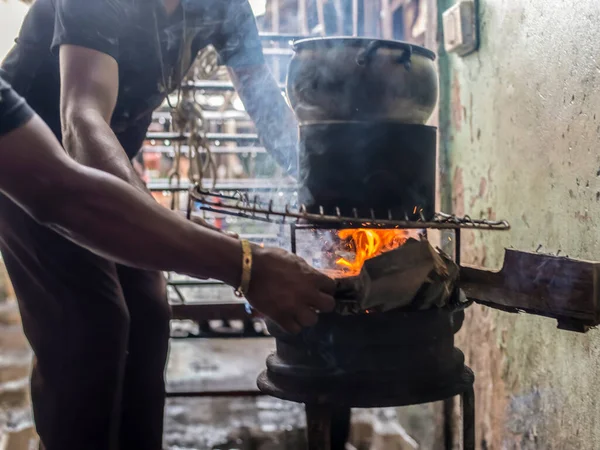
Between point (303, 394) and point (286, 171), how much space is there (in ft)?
2.85

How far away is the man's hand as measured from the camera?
117 centimetres

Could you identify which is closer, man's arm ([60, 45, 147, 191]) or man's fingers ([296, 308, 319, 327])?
man's fingers ([296, 308, 319, 327])

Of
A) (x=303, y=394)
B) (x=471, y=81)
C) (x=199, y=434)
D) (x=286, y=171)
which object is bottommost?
(x=199, y=434)

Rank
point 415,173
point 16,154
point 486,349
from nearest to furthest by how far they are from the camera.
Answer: point 16,154, point 415,173, point 486,349

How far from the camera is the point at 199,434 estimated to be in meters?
2.88

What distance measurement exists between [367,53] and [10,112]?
0.76 meters

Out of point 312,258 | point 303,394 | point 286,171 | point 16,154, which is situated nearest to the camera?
point 16,154

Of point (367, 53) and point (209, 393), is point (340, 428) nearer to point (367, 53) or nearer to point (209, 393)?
point (367, 53)

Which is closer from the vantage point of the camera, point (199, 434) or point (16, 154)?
point (16, 154)

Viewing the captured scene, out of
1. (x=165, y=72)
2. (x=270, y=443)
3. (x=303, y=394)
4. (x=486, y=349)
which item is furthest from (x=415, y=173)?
(x=270, y=443)

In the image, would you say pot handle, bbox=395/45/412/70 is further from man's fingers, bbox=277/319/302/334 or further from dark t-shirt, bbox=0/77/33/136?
dark t-shirt, bbox=0/77/33/136

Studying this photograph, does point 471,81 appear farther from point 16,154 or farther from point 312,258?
point 16,154

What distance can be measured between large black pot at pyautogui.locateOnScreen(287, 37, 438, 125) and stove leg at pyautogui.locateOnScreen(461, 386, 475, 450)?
2.24 ft

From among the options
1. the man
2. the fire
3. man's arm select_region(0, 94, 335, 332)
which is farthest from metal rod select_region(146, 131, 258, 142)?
man's arm select_region(0, 94, 335, 332)
